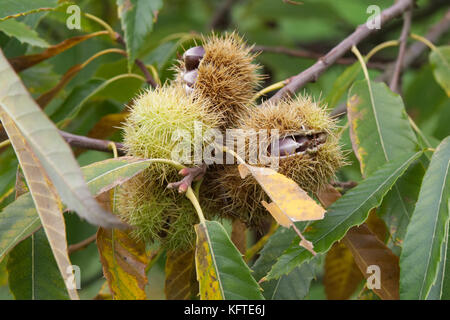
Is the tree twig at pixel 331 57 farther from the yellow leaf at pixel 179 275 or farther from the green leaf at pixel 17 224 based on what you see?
the green leaf at pixel 17 224

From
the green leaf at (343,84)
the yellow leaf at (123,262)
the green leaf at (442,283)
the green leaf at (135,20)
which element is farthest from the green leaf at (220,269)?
the green leaf at (343,84)

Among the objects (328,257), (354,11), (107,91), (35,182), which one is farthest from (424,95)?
(35,182)

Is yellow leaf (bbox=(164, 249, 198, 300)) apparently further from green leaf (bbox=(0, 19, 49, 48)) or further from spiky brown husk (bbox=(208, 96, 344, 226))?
green leaf (bbox=(0, 19, 49, 48))

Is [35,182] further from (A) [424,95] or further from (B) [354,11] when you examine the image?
(B) [354,11]

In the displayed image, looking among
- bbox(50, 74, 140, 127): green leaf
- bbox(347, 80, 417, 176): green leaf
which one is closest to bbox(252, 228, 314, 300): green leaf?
bbox(347, 80, 417, 176): green leaf

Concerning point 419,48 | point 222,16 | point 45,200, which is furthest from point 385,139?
point 222,16
